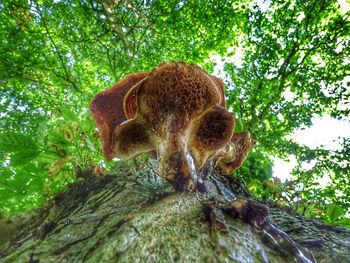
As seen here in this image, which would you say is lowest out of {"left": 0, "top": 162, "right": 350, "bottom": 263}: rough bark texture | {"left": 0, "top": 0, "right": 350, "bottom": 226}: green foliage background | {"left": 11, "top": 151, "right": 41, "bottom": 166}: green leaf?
{"left": 0, "top": 162, "right": 350, "bottom": 263}: rough bark texture

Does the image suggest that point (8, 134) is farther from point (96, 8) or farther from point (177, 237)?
point (96, 8)

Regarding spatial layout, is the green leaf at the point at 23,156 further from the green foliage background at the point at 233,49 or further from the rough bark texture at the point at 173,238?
the green foliage background at the point at 233,49

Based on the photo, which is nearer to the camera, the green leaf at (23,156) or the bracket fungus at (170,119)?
the bracket fungus at (170,119)

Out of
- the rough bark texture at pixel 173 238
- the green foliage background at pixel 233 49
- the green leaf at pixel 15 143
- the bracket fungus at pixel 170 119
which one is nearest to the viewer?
the rough bark texture at pixel 173 238

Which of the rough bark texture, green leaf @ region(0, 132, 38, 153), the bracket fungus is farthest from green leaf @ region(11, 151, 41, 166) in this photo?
the rough bark texture

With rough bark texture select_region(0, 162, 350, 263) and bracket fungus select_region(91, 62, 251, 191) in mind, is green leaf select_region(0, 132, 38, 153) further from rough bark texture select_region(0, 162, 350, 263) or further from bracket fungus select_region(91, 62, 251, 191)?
rough bark texture select_region(0, 162, 350, 263)

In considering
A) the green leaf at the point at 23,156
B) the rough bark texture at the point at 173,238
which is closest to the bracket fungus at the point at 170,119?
the rough bark texture at the point at 173,238

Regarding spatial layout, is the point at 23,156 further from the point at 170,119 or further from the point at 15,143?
the point at 170,119

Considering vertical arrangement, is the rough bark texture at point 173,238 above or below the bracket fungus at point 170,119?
below

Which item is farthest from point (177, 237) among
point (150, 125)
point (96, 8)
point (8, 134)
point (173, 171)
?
point (96, 8)
